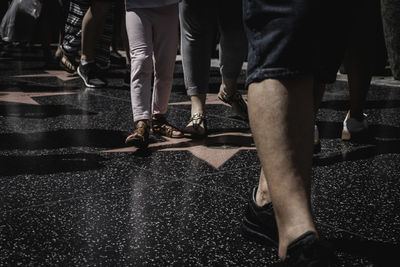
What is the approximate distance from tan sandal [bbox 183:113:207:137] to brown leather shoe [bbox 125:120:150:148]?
400 mm

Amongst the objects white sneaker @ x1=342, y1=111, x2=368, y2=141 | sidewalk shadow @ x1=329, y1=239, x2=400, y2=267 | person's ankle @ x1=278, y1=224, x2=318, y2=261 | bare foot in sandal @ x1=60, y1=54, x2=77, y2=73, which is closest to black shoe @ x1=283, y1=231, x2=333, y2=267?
person's ankle @ x1=278, y1=224, x2=318, y2=261

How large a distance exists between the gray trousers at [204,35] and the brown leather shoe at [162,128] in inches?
9.6

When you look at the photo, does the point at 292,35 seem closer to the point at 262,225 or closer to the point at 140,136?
the point at 262,225

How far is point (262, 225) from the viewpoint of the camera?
1867 mm

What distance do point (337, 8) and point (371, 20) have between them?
1.99m

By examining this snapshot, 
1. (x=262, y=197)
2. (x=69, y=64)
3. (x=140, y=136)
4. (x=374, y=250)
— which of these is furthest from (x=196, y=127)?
(x=69, y=64)

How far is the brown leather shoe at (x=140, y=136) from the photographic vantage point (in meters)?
3.18

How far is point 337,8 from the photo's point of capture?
1573mm

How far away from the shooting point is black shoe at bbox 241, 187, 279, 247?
186 centimetres

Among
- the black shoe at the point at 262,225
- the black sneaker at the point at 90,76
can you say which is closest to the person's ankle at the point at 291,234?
the black shoe at the point at 262,225

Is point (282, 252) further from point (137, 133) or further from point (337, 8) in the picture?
point (137, 133)

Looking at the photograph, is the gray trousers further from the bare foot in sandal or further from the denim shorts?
the bare foot in sandal

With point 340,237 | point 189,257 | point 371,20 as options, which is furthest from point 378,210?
point 371,20

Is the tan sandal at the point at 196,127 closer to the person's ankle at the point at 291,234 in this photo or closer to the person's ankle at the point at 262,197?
the person's ankle at the point at 262,197
